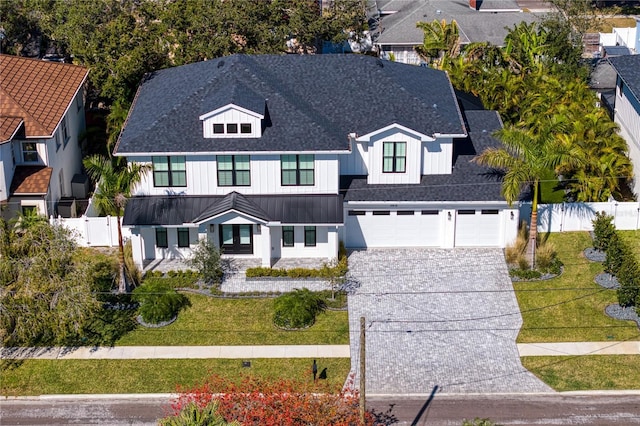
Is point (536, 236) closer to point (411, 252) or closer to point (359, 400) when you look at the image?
point (411, 252)

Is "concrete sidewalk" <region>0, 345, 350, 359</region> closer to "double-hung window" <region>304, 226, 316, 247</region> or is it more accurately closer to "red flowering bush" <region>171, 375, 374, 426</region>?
"red flowering bush" <region>171, 375, 374, 426</region>

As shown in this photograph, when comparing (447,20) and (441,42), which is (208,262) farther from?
(447,20)

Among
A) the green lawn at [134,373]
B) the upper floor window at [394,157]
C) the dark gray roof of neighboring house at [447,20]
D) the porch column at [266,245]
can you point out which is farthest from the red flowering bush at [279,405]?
the dark gray roof of neighboring house at [447,20]

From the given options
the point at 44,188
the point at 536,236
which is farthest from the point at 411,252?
the point at 44,188

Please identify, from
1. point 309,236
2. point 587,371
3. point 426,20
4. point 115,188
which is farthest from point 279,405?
point 426,20

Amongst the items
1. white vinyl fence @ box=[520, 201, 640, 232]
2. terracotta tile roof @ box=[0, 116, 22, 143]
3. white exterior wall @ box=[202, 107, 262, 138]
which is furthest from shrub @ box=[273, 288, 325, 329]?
terracotta tile roof @ box=[0, 116, 22, 143]
